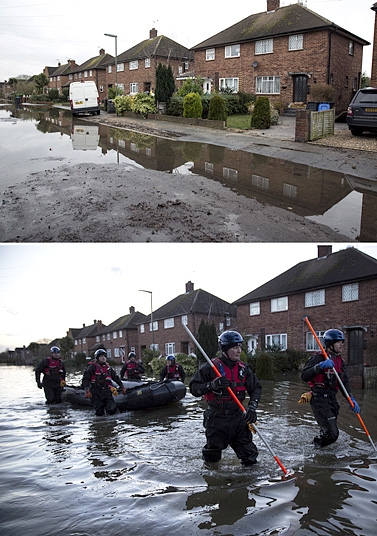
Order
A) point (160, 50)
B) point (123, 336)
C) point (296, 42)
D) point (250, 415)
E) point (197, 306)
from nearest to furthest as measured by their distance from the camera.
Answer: point (250, 415) → point (296, 42) → point (197, 306) → point (123, 336) → point (160, 50)

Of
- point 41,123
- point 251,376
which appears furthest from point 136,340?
point 251,376

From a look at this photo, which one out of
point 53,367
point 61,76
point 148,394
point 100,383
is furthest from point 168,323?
point 61,76

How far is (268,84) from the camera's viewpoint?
34.5 metres

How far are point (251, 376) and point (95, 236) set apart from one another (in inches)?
177

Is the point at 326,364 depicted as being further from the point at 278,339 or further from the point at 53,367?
the point at 278,339

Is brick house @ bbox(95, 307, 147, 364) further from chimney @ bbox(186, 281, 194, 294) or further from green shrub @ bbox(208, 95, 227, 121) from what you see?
green shrub @ bbox(208, 95, 227, 121)

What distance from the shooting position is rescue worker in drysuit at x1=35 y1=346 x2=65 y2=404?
12048mm

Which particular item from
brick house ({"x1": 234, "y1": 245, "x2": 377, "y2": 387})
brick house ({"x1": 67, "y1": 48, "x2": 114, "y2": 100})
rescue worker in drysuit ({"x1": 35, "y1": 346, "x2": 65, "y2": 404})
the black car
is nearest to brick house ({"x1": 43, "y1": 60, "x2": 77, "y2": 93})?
brick house ({"x1": 67, "y1": 48, "x2": 114, "y2": 100})

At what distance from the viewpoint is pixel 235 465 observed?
246 inches

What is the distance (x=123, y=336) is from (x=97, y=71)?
122ft

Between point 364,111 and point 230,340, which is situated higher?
point 364,111

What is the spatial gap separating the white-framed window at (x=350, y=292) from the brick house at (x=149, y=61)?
1330 inches

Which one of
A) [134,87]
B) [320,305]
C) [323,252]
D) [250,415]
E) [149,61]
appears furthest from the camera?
[134,87]

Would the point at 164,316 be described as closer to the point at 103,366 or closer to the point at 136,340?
the point at 136,340
